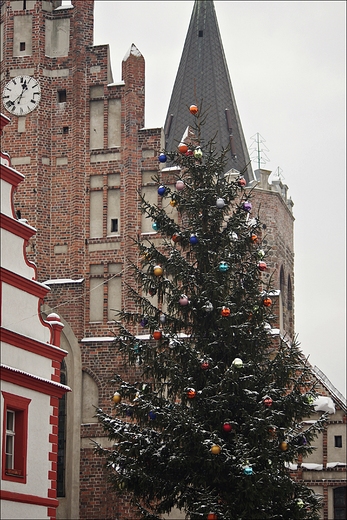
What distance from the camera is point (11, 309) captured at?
19.9 m

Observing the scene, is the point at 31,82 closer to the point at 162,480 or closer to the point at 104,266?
the point at 104,266

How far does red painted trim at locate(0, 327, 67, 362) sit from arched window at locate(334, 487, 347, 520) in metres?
12.7

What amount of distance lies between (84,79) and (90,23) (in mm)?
1677

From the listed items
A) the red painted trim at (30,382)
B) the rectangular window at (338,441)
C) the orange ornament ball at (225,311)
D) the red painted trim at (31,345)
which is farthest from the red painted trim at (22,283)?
the rectangular window at (338,441)

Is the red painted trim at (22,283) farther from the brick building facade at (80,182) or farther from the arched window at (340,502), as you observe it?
the arched window at (340,502)

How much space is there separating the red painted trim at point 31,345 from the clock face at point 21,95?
12139 millimetres

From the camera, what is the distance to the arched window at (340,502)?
3122 cm

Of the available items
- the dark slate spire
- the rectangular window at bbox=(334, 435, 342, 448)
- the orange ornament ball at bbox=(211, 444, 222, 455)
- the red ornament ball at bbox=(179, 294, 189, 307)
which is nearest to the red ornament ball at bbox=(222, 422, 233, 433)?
the orange ornament ball at bbox=(211, 444, 222, 455)

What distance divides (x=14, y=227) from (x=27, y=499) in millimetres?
4535

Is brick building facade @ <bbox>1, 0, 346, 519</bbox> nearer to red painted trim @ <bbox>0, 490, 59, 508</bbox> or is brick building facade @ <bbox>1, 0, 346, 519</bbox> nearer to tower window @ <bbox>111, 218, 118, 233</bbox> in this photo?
tower window @ <bbox>111, 218, 118, 233</bbox>

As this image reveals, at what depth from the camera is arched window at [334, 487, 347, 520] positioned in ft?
102

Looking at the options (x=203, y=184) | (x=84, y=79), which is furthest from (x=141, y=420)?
(x=84, y=79)

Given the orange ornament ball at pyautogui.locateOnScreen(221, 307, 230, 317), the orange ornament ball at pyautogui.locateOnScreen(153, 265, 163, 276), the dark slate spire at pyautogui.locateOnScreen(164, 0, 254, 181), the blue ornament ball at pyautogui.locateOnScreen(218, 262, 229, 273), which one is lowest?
the orange ornament ball at pyautogui.locateOnScreen(221, 307, 230, 317)

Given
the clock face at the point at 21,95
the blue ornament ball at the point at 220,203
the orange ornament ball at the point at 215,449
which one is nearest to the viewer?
the orange ornament ball at the point at 215,449
